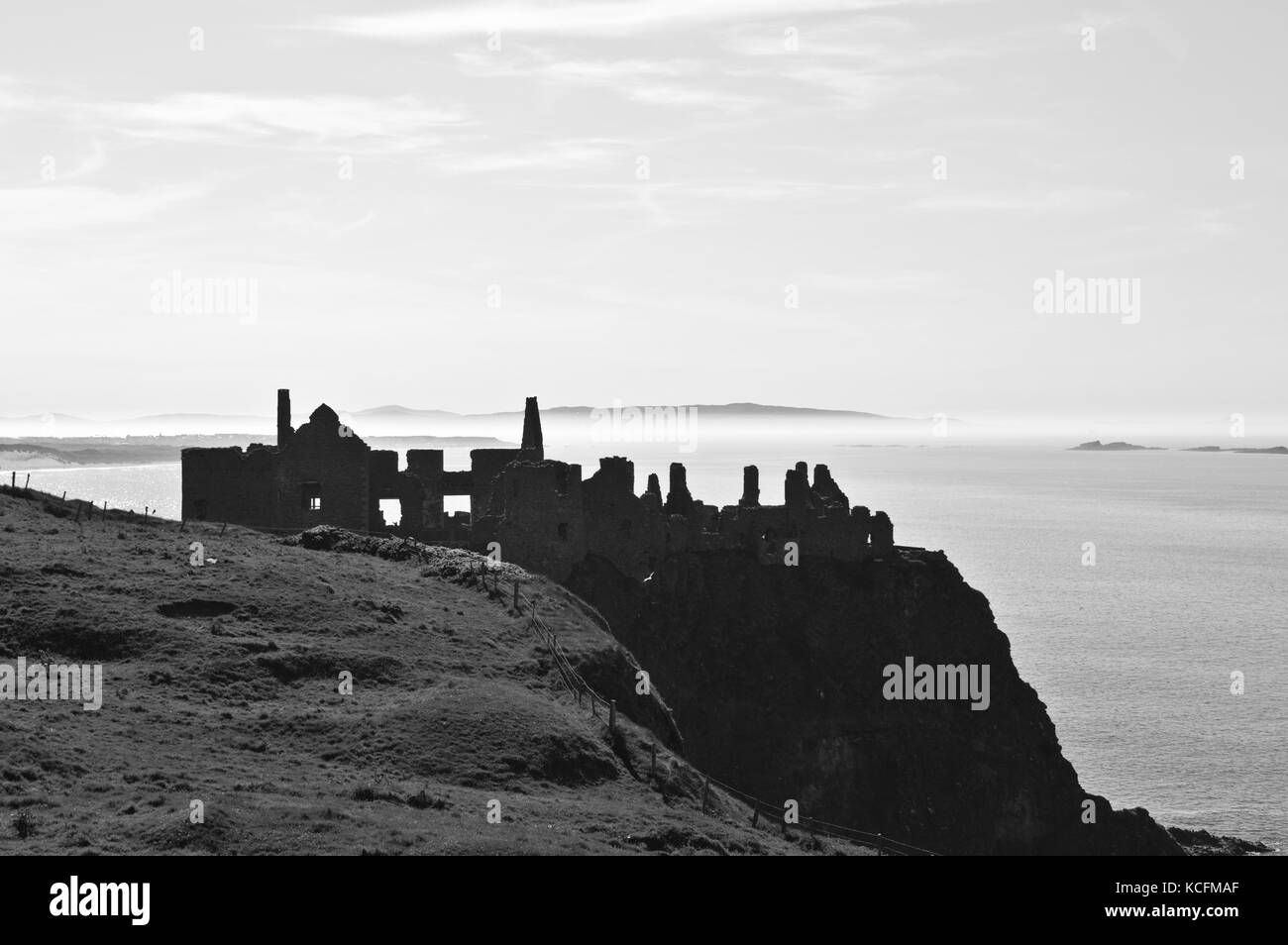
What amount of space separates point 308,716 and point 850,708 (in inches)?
1288

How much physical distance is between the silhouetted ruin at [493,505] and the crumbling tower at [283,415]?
473cm

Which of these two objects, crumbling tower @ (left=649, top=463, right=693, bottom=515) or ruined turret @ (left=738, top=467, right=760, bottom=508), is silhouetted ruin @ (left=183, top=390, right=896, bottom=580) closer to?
crumbling tower @ (left=649, top=463, right=693, bottom=515)

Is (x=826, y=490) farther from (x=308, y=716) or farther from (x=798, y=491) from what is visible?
(x=308, y=716)

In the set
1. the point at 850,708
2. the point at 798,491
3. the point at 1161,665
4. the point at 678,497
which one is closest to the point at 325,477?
the point at 678,497

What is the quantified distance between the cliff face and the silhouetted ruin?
107 cm

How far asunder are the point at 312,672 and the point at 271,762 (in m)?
7.02

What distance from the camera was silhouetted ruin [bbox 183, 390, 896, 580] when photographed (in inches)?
2277

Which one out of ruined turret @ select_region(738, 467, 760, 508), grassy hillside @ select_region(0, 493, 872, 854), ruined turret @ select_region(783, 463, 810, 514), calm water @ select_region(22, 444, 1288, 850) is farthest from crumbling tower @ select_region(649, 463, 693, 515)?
calm water @ select_region(22, 444, 1288, 850)

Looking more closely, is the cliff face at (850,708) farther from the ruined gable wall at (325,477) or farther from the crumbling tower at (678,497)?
the ruined gable wall at (325,477)

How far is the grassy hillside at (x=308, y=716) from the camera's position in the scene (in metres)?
25.9

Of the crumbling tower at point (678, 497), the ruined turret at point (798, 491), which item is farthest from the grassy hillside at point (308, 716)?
the ruined turret at point (798, 491)

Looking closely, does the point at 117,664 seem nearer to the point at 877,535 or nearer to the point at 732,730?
the point at 732,730

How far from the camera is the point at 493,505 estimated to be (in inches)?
2296
